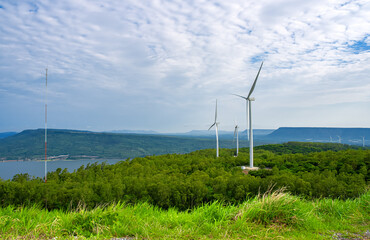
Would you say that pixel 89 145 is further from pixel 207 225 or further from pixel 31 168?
pixel 207 225

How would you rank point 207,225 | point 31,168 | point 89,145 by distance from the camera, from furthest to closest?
1. point 89,145
2. point 31,168
3. point 207,225

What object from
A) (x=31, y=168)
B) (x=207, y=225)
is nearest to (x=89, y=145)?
(x=31, y=168)

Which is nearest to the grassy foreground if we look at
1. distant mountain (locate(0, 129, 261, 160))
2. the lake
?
the lake

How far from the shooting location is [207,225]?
6242 millimetres

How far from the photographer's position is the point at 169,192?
693 inches

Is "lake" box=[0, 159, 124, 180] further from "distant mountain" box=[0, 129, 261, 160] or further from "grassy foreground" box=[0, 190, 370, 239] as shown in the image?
"grassy foreground" box=[0, 190, 370, 239]

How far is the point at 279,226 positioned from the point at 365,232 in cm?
207

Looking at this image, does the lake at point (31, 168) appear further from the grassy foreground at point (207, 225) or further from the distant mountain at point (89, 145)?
the grassy foreground at point (207, 225)

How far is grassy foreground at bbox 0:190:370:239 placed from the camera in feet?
19.6

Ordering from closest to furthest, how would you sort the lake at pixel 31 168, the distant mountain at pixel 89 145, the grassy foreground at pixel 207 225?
the grassy foreground at pixel 207 225, the lake at pixel 31 168, the distant mountain at pixel 89 145

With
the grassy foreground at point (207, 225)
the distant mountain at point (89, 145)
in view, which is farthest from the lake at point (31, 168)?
the grassy foreground at point (207, 225)

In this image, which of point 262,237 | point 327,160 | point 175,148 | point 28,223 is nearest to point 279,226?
point 262,237

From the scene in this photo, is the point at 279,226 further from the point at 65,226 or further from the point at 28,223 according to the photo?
the point at 28,223

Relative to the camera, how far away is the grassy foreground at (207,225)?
5.98 meters
